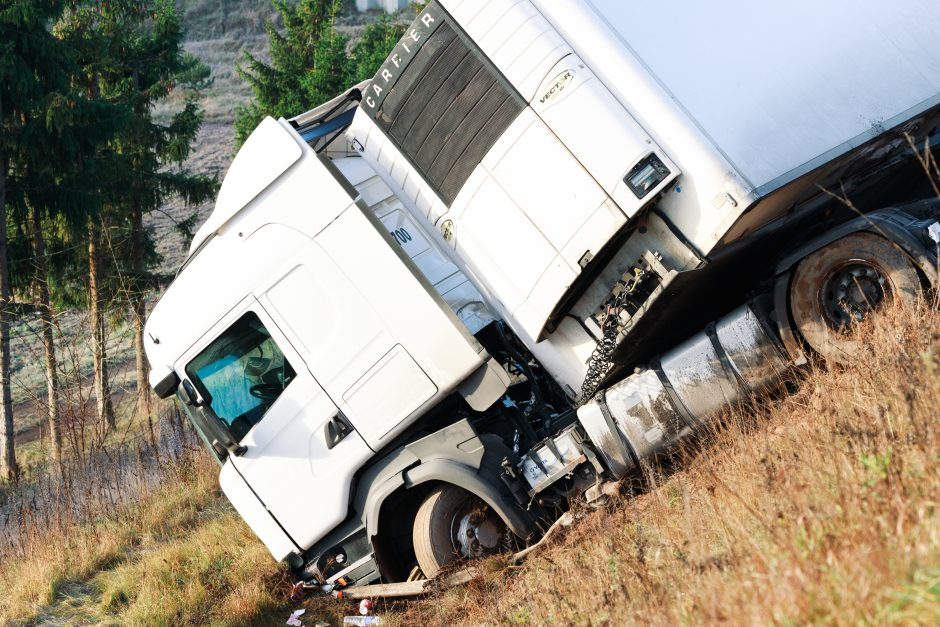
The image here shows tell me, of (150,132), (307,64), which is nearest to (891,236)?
(150,132)

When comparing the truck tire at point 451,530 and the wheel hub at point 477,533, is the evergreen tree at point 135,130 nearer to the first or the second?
the truck tire at point 451,530

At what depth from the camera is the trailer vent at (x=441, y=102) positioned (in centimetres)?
549

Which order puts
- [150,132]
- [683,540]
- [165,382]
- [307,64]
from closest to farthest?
[683,540] → [165,382] → [150,132] → [307,64]

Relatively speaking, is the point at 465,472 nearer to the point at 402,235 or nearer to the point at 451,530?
the point at 451,530

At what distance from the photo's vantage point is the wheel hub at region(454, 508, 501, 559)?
6113 mm

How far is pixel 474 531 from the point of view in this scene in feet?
20.2

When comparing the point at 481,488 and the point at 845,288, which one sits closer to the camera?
the point at 845,288

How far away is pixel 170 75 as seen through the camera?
1858cm

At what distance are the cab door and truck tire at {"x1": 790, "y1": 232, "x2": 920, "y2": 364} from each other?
3.07m

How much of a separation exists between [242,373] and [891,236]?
4368 mm

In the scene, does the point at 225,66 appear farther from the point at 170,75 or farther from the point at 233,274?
the point at 233,274

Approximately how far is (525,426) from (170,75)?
1534cm

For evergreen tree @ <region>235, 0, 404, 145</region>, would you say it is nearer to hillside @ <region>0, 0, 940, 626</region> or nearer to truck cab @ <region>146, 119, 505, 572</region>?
hillside @ <region>0, 0, 940, 626</region>

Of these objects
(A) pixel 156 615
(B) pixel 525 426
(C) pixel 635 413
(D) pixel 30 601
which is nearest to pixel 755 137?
(C) pixel 635 413
